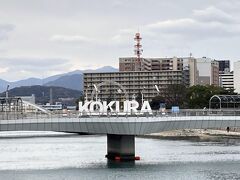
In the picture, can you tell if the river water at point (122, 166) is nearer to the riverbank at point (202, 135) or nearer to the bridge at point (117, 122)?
the bridge at point (117, 122)

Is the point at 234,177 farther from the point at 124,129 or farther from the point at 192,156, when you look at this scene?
the point at 192,156

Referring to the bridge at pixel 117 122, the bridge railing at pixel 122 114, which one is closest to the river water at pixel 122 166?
the bridge at pixel 117 122

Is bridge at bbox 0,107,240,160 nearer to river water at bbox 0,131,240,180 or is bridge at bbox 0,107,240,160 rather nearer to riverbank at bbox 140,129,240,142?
river water at bbox 0,131,240,180

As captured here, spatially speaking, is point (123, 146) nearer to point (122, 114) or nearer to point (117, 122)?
point (122, 114)

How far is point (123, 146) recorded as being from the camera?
8094 cm

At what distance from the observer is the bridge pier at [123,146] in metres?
80.6

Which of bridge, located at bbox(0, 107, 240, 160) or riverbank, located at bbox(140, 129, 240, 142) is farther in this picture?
riverbank, located at bbox(140, 129, 240, 142)

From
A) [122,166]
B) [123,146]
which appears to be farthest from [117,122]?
[123,146]

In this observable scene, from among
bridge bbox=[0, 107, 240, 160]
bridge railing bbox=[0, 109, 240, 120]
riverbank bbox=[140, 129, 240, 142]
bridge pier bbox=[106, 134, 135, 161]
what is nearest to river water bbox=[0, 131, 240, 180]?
bridge pier bbox=[106, 134, 135, 161]

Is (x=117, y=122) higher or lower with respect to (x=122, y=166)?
higher

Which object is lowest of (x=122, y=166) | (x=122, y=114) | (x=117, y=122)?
(x=122, y=166)

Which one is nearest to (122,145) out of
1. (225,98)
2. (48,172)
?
(48,172)

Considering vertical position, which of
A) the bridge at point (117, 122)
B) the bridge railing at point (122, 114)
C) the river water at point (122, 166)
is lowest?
the river water at point (122, 166)

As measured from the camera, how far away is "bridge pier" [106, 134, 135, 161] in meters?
80.6
